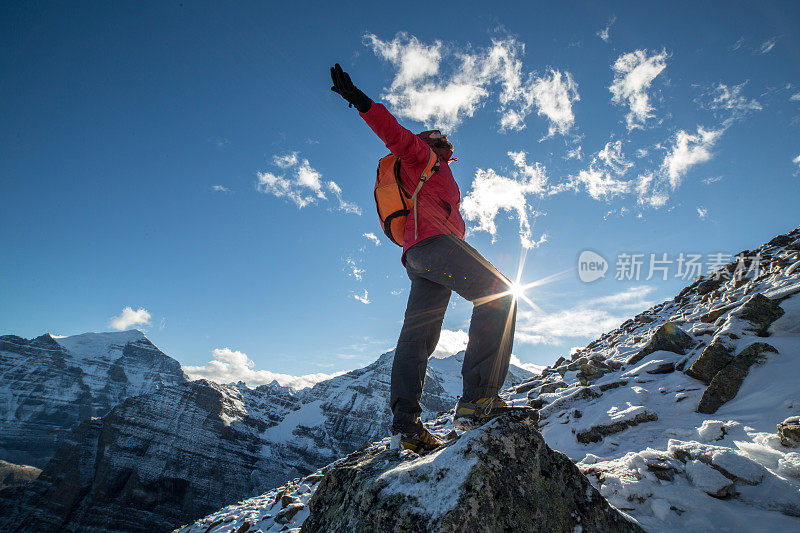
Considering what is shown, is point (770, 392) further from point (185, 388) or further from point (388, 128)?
point (185, 388)

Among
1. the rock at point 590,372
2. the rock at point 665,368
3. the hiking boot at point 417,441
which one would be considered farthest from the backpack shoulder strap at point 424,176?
the rock at point 590,372

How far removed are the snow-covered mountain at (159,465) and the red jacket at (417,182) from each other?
116006 millimetres

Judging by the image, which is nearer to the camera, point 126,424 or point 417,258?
point 417,258

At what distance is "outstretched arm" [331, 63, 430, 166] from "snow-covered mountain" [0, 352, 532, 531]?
117m

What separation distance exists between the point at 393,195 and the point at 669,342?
6.96 m

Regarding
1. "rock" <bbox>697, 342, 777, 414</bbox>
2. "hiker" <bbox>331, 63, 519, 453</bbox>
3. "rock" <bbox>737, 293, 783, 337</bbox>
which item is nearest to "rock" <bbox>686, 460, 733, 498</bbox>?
"hiker" <bbox>331, 63, 519, 453</bbox>

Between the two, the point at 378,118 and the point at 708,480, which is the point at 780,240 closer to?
the point at 708,480

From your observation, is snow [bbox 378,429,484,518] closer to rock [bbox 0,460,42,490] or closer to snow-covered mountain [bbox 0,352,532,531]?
snow-covered mountain [bbox 0,352,532,531]

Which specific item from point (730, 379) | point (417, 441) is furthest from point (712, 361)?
point (417, 441)

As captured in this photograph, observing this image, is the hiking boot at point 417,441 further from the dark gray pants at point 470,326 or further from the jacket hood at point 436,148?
the jacket hood at point 436,148

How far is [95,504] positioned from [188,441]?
83.5 ft

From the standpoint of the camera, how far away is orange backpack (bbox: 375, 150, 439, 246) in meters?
3.22

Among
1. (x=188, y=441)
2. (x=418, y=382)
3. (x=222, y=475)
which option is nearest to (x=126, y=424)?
(x=188, y=441)

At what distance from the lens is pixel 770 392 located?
362 centimetres
